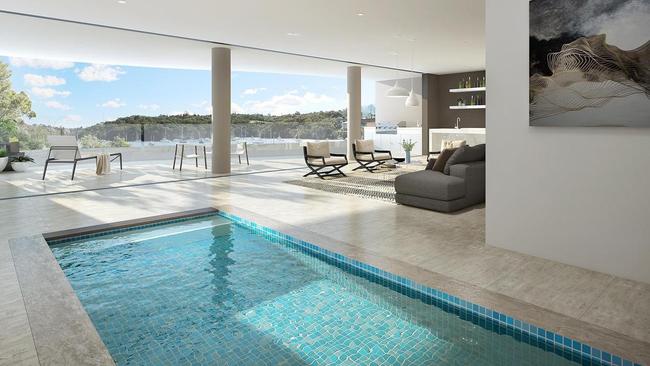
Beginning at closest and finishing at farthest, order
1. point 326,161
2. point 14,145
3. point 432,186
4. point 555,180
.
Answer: point 555,180 < point 432,186 < point 326,161 < point 14,145

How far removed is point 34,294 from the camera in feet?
10.0

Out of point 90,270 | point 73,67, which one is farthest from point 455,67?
point 73,67

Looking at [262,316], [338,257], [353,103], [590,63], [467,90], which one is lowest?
[262,316]

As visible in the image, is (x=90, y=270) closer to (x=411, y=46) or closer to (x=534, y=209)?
(x=534, y=209)

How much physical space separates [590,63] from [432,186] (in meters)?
2.78

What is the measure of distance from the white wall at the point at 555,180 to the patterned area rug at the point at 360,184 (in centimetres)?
275

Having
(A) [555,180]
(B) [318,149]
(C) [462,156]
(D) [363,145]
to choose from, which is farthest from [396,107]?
(A) [555,180]

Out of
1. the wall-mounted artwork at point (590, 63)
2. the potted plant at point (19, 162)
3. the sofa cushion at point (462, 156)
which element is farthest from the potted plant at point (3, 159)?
the wall-mounted artwork at point (590, 63)

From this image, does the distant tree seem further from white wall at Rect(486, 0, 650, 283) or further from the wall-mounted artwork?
the wall-mounted artwork

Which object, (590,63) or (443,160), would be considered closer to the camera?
(590,63)

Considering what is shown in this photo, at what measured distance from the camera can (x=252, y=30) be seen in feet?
27.5

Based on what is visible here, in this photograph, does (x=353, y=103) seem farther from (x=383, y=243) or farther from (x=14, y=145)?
(x=383, y=243)

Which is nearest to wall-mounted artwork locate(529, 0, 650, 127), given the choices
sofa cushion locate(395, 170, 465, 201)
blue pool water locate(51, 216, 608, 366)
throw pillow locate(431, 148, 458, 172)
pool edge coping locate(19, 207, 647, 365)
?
pool edge coping locate(19, 207, 647, 365)

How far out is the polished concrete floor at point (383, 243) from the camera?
2627 millimetres
